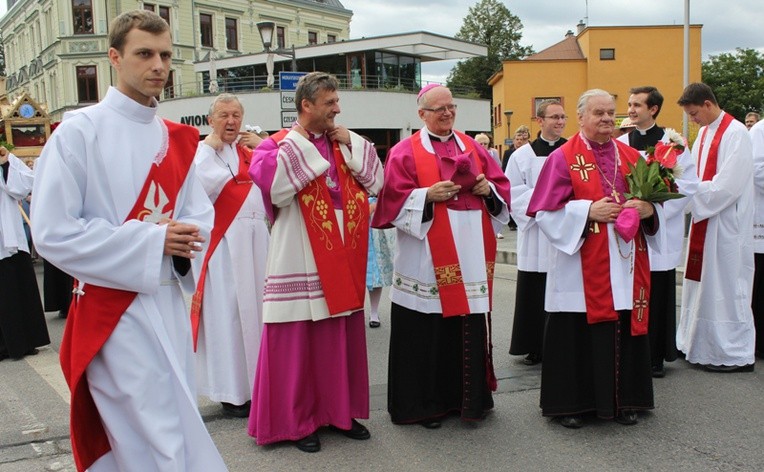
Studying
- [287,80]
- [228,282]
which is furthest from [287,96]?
[228,282]

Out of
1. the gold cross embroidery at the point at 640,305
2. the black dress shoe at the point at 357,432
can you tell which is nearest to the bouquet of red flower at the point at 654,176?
the gold cross embroidery at the point at 640,305

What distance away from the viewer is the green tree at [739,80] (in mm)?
63844

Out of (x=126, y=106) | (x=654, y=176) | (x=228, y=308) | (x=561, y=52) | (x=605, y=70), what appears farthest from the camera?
(x=561, y=52)

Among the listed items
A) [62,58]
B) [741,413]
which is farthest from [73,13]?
[741,413]

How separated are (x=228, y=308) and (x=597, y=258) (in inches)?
97.8

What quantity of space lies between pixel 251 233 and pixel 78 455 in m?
2.47

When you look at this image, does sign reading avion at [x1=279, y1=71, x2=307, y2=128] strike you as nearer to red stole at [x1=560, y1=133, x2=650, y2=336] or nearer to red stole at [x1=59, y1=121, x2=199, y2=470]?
red stole at [x1=560, y1=133, x2=650, y2=336]

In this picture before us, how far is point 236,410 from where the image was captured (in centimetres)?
527

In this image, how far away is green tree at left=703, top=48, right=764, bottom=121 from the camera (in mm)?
63844

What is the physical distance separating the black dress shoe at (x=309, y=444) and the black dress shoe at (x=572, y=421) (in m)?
1.57

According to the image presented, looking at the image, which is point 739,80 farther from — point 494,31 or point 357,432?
point 357,432

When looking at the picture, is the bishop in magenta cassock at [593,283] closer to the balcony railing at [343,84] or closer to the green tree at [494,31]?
the balcony railing at [343,84]

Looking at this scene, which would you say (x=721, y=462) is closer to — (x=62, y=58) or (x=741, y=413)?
(x=741, y=413)

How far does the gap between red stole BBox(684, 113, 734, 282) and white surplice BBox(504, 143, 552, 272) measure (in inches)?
48.3
